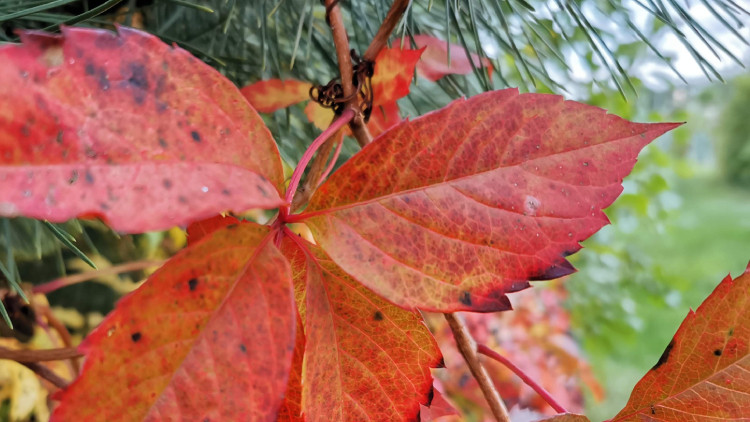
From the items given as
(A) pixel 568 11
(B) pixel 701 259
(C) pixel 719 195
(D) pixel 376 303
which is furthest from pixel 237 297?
(C) pixel 719 195

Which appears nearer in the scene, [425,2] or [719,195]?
[425,2]

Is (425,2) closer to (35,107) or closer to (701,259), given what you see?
(35,107)

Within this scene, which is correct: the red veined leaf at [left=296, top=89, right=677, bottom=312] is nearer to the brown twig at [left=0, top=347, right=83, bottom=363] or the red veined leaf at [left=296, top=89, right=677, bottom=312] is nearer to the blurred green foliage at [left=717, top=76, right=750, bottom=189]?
the brown twig at [left=0, top=347, right=83, bottom=363]

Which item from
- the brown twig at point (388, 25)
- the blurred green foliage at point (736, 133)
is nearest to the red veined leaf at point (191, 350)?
the brown twig at point (388, 25)

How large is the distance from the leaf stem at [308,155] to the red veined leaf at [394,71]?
41 mm

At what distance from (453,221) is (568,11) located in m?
0.14

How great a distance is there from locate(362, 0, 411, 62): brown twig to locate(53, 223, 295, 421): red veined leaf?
0.13 meters

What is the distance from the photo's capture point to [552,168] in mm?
187

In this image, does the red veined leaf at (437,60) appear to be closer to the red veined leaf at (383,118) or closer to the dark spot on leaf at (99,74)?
the red veined leaf at (383,118)

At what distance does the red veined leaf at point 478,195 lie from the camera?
0.57ft

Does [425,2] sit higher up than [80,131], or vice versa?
[425,2]

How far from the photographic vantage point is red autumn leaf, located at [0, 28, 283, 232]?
0.14 meters

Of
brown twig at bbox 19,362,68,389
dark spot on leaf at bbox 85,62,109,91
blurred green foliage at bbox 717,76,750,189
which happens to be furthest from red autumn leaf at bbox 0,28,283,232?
blurred green foliage at bbox 717,76,750,189

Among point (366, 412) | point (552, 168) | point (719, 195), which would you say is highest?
point (719, 195)
